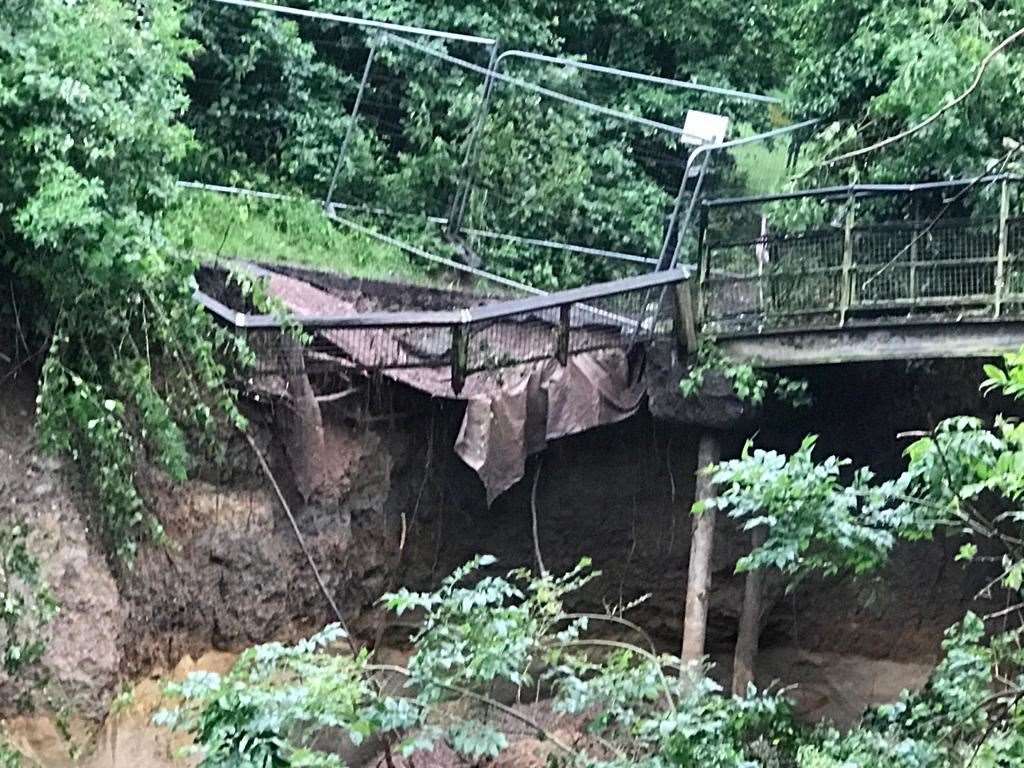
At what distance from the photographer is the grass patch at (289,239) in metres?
8.54

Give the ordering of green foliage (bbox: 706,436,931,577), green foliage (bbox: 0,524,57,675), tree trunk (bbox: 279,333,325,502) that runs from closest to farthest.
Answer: green foliage (bbox: 706,436,931,577), green foliage (bbox: 0,524,57,675), tree trunk (bbox: 279,333,325,502)

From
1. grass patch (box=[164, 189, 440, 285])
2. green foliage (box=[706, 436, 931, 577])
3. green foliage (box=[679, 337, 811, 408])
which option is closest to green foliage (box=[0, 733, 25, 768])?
green foliage (box=[706, 436, 931, 577])

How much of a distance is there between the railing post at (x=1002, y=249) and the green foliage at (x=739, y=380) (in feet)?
4.07

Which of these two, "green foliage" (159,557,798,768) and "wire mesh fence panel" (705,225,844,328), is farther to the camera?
"wire mesh fence panel" (705,225,844,328)

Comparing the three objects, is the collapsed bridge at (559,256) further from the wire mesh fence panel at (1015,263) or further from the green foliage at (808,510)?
the green foliage at (808,510)

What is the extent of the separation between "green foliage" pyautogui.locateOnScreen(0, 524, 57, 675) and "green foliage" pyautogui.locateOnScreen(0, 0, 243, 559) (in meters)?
0.50

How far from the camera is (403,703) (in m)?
4.91

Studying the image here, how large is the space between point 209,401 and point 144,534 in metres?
0.76

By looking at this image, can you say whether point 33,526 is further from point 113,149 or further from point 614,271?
point 614,271

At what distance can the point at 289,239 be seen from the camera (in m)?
9.09

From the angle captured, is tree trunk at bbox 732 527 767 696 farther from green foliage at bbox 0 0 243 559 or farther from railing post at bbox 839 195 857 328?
green foliage at bbox 0 0 243 559

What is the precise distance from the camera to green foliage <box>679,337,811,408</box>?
7.49 metres

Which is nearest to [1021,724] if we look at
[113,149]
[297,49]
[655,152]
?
[113,149]

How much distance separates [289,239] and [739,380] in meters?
3.53
